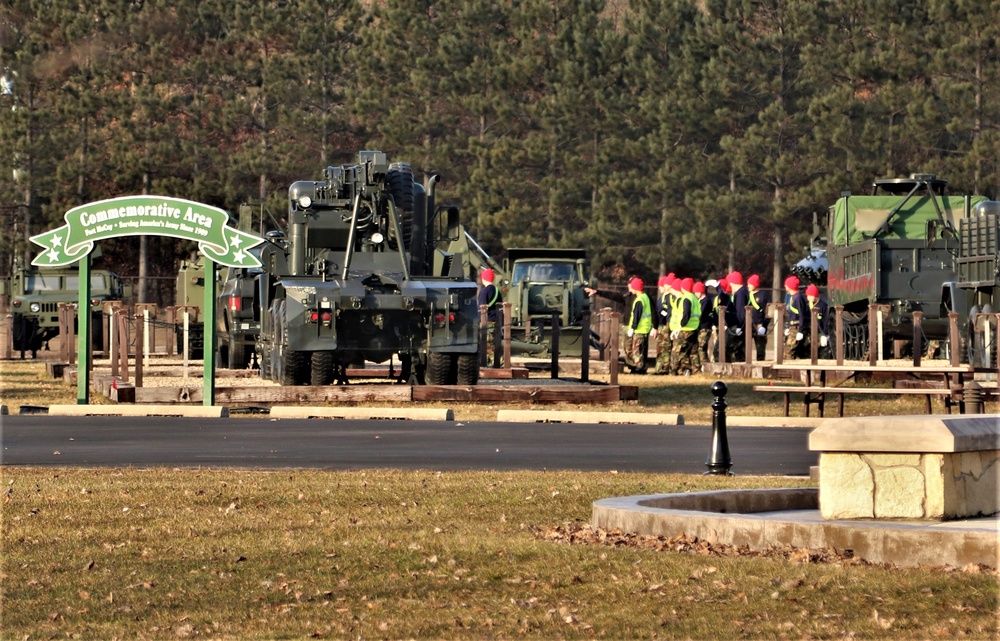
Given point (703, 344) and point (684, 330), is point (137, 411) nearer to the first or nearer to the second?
point (684, 330)

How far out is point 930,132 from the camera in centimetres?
6012

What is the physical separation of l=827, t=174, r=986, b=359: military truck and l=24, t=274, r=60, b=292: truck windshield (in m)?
20.0

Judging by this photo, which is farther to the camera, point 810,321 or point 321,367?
point 810,321

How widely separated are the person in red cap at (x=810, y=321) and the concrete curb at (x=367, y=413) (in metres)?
11.6

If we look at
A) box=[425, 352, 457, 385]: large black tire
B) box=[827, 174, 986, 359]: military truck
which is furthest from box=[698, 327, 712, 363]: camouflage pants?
box=[425, 352, 457, 385]: large black tire

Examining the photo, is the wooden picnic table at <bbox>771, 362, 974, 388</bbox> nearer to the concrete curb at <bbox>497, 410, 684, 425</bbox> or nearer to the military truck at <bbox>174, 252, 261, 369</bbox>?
the concrete curb at <bbox>497, 410, 684, 425</bbox>

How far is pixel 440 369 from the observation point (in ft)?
80.8

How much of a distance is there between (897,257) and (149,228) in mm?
12825

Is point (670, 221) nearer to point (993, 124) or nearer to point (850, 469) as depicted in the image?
point (993, 124)

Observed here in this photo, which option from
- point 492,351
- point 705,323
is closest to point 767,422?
point 705,323

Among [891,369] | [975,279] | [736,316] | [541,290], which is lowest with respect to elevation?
[891,369]

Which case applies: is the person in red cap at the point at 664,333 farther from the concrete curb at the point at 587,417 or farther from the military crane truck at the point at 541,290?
the concrete curb at the point at 587,417

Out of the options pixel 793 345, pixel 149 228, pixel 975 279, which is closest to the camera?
pixel 149 228

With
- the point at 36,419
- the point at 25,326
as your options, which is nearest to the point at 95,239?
the point at 36,419
